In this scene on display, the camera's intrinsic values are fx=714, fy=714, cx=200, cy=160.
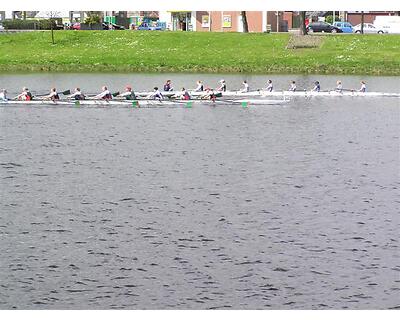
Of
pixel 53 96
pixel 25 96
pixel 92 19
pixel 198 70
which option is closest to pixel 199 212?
pixel 53 96

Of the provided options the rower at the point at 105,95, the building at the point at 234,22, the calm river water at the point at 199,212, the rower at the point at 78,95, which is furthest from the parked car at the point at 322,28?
the rower at the point at 78,95

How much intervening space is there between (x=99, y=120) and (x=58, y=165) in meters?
13.8

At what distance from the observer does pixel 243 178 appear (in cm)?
2927

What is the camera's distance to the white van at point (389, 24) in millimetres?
86950

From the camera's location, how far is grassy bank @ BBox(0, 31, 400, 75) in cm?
6925

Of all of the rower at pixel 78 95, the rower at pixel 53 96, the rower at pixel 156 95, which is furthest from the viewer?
the rower at pixel 156 95

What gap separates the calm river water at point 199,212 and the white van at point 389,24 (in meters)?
44.6

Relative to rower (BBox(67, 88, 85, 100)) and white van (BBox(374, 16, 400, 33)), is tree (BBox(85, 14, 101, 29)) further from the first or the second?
rower (BBox(67, 88, 85, 100))

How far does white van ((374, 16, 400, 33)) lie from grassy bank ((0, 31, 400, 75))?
10.5 meters

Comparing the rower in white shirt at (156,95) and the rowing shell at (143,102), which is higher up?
the rower in white shirt at (156,95)

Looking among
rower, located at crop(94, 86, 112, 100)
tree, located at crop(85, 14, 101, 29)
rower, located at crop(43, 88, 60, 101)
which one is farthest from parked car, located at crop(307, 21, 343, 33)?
rower, located at crop(43, 88, 60, 101)

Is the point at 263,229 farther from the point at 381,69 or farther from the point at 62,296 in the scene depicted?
the point at 381,69

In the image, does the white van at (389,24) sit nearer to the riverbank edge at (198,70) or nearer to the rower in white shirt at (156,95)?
the riverbank edge at (198,70)

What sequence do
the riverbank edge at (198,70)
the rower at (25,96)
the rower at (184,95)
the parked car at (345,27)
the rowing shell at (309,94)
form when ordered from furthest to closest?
the parked car at (345,27) < the riverbank edge at (198,70) < the rowing shell at (309,94) < the rower at (184,95) < the rower at (25,96)
